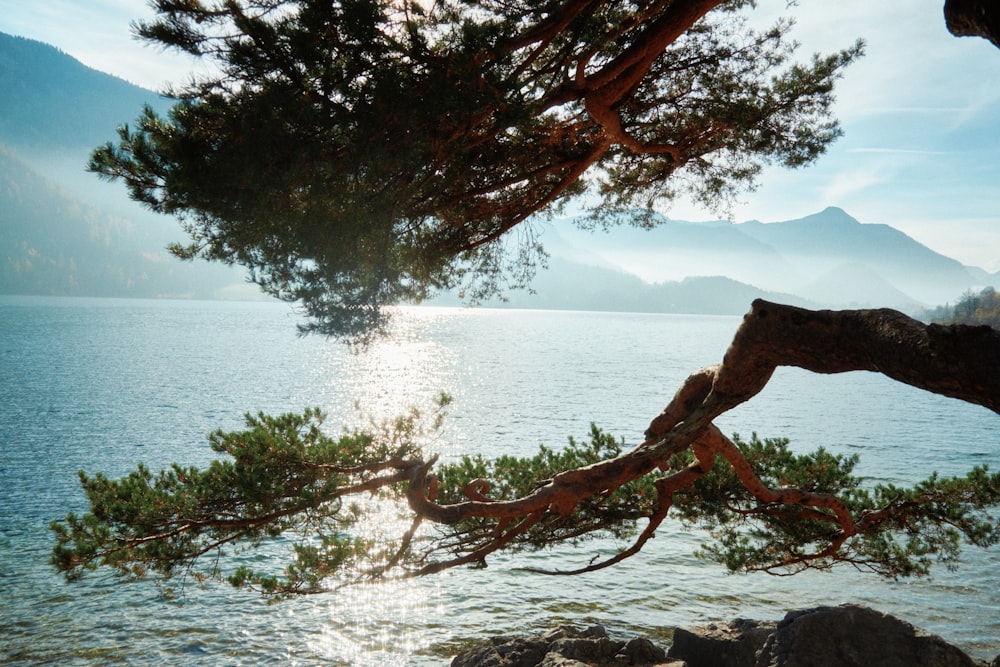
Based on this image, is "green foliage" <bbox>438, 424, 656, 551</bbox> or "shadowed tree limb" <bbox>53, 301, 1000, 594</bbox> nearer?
"shadowed tree limb" <bbox>53, 301, 1000, 594</bbox>

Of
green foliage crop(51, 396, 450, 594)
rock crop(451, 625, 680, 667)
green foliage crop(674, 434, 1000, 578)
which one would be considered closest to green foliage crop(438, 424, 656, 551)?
green foliage crop(674, 434, 1000, 578)

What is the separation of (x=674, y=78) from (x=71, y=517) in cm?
708

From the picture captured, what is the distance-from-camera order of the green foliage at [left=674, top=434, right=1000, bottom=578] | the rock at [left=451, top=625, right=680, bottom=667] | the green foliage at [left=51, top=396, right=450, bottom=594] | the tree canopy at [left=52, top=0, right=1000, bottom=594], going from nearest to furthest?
the tree canopy at [left=52, top=0, right=1000, bottom=594] < the green foliage at [left=51, top=396, right=450, bottom=594] < the green foliage at [left=674, top=434, right=1000, bottom=578] < the rock at [left=451, top=625, right=680, bottom=667]

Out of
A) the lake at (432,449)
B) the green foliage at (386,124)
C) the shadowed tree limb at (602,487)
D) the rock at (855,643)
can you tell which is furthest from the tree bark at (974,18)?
the rock at (855,643)

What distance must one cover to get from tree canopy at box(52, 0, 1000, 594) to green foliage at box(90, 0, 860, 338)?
0.07ft

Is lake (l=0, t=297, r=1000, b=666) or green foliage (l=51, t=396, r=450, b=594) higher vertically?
green foliage (l=51, t=396, r=450, b=594)

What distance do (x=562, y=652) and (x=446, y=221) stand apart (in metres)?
4.48

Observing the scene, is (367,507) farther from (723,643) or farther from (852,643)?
(852,643)

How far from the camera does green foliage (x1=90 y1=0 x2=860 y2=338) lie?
419 centimetres

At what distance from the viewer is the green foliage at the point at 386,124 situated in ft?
13.8

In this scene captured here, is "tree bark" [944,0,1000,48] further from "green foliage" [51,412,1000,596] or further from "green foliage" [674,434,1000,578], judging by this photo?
"green foliage" [674,434,1000,578]

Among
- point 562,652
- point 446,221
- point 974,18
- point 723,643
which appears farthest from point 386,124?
point 723,643

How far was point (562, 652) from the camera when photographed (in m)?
6.18

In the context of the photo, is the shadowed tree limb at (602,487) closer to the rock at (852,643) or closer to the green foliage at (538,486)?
the green foliage at (538,486)
